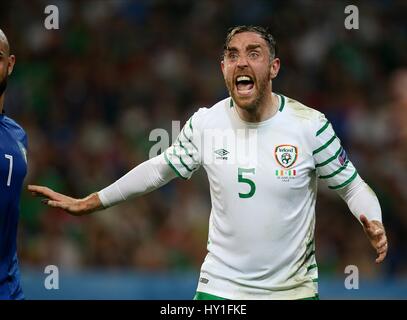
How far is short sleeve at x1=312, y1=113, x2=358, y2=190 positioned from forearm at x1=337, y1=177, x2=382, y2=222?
53 millimetres

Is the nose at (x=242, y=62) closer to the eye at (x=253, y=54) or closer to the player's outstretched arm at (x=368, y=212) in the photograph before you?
the eye at (x=253, y=54)

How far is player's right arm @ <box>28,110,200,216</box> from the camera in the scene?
6477mm

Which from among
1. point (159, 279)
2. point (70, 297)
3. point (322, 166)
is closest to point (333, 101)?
point (159, 279)

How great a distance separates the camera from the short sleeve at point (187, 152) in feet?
21.3

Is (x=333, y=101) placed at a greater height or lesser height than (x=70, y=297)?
greater

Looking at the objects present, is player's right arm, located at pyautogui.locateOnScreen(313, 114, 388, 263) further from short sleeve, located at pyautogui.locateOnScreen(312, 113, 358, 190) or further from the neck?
Result: the neck

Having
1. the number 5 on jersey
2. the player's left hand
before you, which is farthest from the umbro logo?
the player's left hand

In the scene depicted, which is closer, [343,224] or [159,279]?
[159,279]

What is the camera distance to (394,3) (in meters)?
13.7

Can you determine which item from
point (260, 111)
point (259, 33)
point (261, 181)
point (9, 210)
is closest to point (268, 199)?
point (261, 181)

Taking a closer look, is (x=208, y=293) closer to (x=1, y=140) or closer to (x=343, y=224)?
(x=1, y=140)

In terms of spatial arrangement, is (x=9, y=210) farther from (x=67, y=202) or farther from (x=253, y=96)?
(x=253, y=96)

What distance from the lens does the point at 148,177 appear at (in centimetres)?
659
